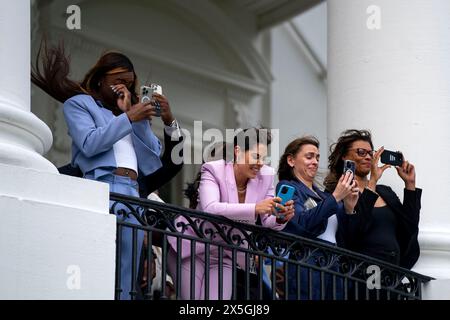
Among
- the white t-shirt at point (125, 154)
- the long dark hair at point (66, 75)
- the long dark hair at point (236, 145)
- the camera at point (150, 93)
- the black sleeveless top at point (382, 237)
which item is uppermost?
the long dark hair at point (66, 75)

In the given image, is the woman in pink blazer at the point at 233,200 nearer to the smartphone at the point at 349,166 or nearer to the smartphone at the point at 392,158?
the smartphone at the point at 349,166

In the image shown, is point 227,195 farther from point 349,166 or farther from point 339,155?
point 339,155

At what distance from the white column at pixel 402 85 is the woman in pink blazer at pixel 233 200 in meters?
1.76

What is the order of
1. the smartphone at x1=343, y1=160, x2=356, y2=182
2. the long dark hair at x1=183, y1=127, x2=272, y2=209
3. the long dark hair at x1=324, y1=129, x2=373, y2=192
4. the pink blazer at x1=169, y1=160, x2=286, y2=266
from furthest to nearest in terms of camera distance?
the long dark hair at x1=324, y1=129, x2=373, y2=192 → the smartphone at x1=343, y1=160, x2=356, y2=182 → the long dark hair at x1=183, y1=127, x2=272, y2=209 → the pink blazer at x1=169, y1=160, x2=286, y2=266

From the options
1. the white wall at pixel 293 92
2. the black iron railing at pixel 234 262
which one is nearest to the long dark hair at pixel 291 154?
the black iron railing at pixel 234 262

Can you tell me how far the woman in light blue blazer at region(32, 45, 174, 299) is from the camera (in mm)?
8969

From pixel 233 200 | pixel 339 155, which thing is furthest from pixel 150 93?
pixel 339 155

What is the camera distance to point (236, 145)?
9.75 m

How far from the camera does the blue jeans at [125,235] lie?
883 cm

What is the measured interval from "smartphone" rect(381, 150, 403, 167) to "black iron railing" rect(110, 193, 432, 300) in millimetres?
709

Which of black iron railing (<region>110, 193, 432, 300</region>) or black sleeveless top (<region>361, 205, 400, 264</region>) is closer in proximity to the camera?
black iron railing (<region>110, 193, 432, 300</region>)

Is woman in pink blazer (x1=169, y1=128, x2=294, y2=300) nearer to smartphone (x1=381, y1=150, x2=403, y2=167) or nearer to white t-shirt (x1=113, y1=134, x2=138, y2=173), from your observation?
white t-shirt (x1=113, y1=134, x2=138, y2=173)

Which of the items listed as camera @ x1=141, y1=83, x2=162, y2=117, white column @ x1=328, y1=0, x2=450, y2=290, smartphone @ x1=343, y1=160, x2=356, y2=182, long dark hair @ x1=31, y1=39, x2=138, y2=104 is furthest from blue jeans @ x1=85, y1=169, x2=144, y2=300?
white column @ x1=328, y1=0, x2=450, y2=290

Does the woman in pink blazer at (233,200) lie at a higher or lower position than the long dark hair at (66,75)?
lower
